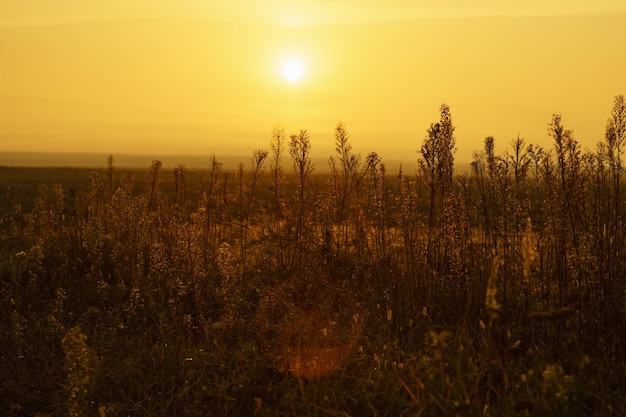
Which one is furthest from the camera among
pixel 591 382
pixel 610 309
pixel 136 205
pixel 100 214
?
pixel 100 214

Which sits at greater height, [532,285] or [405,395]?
[532,285]

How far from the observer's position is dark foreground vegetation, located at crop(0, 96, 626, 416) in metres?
3.20

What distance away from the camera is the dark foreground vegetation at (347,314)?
3.20 metres

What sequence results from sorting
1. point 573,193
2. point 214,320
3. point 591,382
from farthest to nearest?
point 214,320, point 573,193, point 591,382

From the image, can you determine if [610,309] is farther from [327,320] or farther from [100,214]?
[100,214]

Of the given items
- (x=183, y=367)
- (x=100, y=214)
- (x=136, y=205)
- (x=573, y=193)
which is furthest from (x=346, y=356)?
(x=100, y=214)

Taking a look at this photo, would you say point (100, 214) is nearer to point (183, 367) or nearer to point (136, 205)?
point (136, 205)

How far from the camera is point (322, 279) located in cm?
521

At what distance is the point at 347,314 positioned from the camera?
473 cm

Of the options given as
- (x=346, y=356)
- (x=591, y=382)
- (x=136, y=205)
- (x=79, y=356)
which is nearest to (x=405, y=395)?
(x=346, y=356)

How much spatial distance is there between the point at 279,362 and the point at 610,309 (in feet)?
7.10

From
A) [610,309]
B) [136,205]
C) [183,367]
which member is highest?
[136,205]

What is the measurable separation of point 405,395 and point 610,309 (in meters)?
1.69

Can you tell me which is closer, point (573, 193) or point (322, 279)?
point (573, 193)
